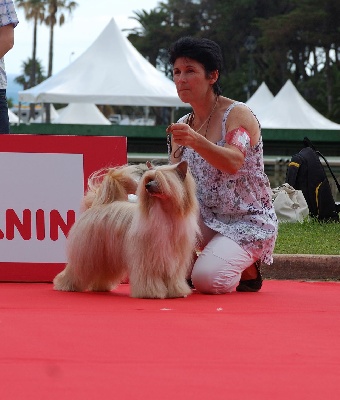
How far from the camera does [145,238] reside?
18.8 feet

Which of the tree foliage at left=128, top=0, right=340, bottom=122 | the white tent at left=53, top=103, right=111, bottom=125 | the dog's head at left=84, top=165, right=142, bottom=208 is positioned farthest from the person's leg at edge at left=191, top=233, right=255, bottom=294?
the tree foliage at left=128, top=0, right=340, bottom=122

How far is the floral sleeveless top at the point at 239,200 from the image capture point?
21.4 ft

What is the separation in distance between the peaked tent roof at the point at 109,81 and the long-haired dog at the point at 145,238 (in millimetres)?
20723

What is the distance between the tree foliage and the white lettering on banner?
47.4 m

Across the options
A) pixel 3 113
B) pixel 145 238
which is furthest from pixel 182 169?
pixel 3 113

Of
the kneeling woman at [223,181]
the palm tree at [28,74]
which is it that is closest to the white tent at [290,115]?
the kneeling woman at [223,181]

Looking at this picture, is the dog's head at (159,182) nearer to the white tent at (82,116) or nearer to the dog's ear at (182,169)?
the dog's ear at (182,169)

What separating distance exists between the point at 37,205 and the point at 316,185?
5.22 meters

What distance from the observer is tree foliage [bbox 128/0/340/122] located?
58594mm

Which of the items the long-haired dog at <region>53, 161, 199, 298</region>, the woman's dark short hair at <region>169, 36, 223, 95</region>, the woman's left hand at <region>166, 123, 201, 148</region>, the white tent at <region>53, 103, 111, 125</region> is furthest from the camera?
the white tent at <region>53, 103, 111, 125</region>

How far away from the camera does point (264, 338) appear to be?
4.37 meters

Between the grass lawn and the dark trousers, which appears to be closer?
the dark trousers

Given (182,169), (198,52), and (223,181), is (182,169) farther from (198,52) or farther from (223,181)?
(198,52)

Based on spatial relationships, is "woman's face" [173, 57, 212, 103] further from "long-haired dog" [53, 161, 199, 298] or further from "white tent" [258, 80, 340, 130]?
"white tent" [258, 80, 340, 130]
